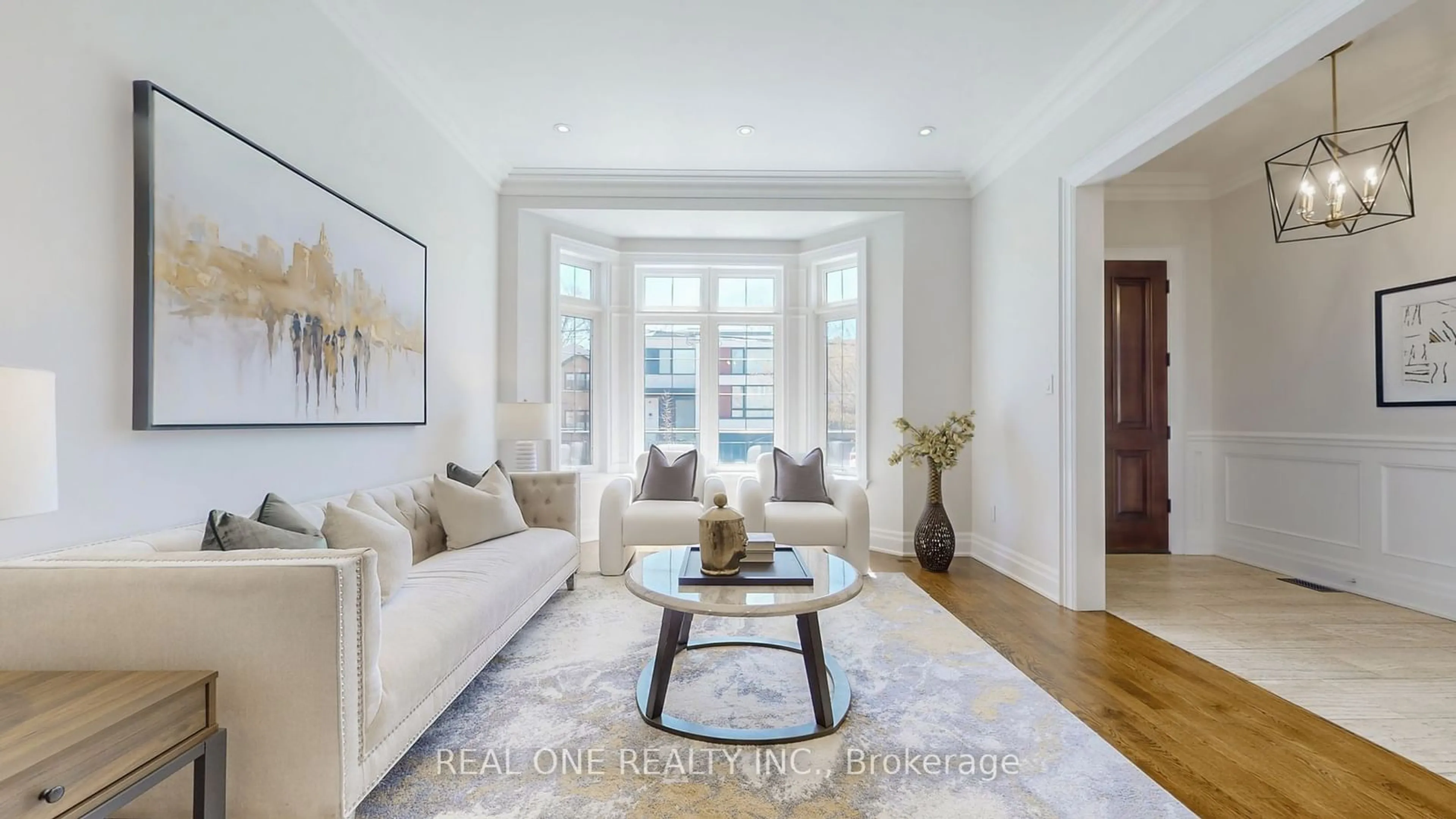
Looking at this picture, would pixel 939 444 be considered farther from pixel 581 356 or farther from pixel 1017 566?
pixel 581 356

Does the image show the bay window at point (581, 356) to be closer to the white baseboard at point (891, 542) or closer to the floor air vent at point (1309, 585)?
the white baseboard at point (891, 542)

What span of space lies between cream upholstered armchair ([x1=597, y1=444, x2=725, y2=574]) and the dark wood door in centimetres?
309

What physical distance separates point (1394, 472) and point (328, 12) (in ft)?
19.3

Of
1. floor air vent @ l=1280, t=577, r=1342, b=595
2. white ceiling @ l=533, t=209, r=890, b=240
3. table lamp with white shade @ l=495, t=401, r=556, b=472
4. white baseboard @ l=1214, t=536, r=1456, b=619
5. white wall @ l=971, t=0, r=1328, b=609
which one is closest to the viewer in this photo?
white wall @ l=971, t=0, r=1328, b=609

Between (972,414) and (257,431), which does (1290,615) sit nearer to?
(972,414)

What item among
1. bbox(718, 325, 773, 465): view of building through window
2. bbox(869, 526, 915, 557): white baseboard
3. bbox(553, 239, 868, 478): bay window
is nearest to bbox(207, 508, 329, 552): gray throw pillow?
bbox(553, 239, 868, 478): bay window

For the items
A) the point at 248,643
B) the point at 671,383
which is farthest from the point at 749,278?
the point at 248,643

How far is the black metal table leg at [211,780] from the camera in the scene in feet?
4.39

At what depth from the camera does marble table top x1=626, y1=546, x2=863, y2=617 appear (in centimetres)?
201

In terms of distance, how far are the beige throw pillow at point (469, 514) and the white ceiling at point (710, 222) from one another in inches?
99.4

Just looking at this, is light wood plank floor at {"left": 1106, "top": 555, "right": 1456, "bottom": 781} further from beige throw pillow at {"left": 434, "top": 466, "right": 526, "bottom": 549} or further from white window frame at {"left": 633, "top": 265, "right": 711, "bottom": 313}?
white window frame at {"left": 633, "top": 265, "right": 711, "bottom": 313}

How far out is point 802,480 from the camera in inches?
177

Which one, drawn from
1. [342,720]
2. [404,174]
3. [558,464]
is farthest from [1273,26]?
[558,464]

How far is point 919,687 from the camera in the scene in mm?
2443
